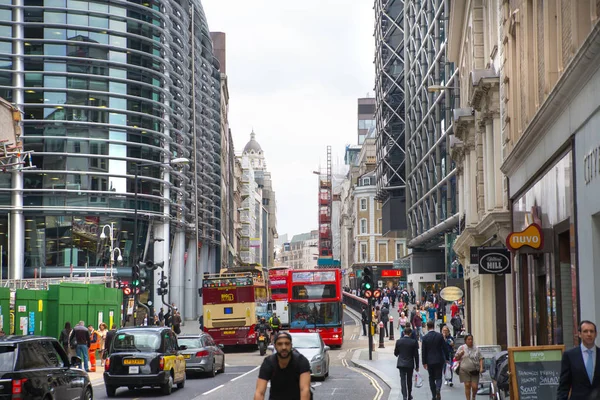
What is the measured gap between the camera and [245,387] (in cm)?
2434

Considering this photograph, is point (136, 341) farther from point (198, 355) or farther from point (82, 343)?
point (82, 343)

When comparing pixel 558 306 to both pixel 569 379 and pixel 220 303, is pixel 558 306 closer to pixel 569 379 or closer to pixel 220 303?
pixel 569 379

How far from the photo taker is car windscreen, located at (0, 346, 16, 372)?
14203mm

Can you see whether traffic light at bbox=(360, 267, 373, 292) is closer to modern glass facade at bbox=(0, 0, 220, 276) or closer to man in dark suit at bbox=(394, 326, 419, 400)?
man in dark suit at bbox=(394, 326, 419, 400)

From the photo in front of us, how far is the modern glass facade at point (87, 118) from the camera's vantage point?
6438 cm

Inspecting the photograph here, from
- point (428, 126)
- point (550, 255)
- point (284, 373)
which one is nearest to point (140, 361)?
point (550, 255)

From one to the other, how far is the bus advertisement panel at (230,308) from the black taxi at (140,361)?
18535 millimetres

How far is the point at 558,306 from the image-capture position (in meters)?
17.2

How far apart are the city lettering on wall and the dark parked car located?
910 cm

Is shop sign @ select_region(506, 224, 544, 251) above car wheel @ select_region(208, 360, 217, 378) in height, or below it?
above

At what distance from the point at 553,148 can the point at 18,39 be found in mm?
53726

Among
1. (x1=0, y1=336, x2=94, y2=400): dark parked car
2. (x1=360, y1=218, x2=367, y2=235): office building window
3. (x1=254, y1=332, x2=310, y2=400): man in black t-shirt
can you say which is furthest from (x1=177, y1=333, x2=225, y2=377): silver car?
(x1=360, y1=218, x2=367, y2=235): office building window

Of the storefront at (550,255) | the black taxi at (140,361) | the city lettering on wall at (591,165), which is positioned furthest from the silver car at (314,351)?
the city lettering on wall at (591,165)

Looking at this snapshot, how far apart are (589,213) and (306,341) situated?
14963mm
